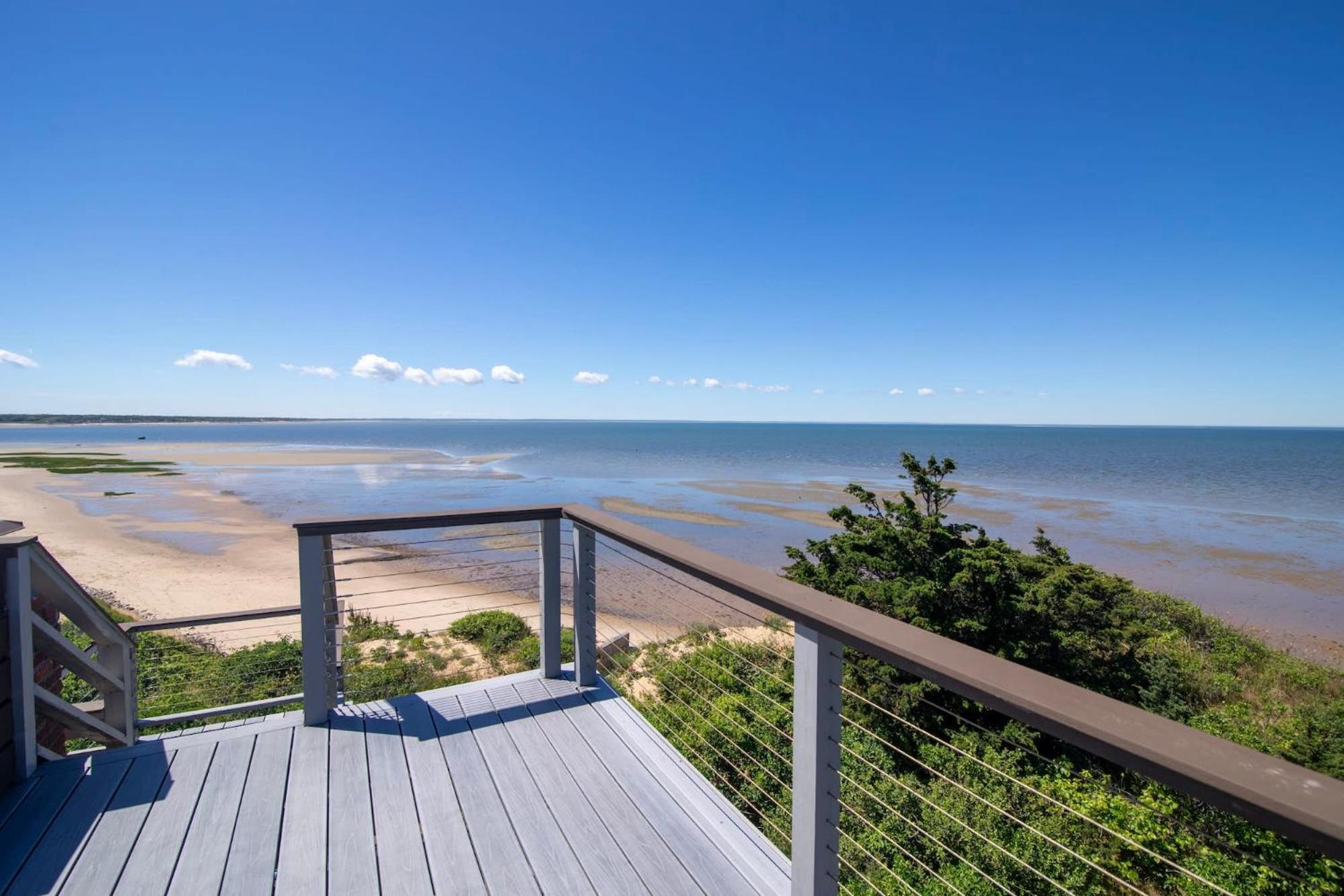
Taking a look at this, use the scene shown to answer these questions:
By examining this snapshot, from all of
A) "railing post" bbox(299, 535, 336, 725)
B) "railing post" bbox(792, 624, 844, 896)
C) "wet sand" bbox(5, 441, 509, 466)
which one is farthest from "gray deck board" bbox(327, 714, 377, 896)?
"wet sand" bbox(5, 441, 509, 466)

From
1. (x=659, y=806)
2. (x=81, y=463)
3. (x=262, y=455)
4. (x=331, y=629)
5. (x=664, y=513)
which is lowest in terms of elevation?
(x=664, y=513)

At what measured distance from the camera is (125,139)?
7352mm

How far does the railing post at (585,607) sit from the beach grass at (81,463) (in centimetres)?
4070

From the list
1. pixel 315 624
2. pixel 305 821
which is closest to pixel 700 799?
pixel 305 821

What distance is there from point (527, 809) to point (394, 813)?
19.3 inches

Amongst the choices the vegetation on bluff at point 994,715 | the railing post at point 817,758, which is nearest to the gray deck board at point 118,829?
the railing post at point 817,758

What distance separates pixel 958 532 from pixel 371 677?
7.44 metres

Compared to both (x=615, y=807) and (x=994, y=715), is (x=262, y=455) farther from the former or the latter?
(x=615, y=807)

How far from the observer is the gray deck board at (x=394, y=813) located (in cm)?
182

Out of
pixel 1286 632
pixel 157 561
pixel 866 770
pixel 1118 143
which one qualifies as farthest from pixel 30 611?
pixel 1118 143

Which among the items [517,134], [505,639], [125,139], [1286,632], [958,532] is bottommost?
[1286,632]

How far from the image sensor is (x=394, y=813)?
2.12 meters

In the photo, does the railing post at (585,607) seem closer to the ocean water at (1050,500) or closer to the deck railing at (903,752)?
the deck railing at (903,752)

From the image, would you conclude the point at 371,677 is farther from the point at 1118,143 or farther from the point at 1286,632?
the point at 1118,143
